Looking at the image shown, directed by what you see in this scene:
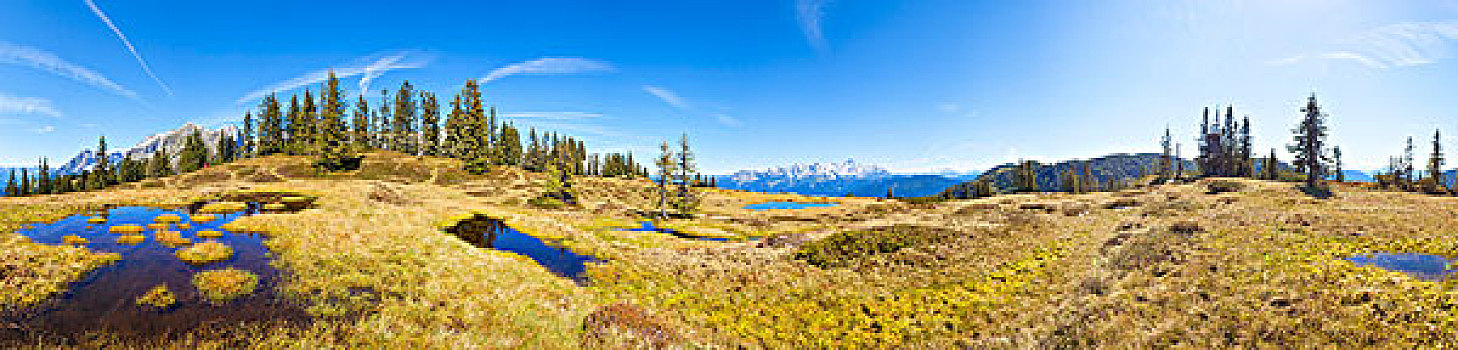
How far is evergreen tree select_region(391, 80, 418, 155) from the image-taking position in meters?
108

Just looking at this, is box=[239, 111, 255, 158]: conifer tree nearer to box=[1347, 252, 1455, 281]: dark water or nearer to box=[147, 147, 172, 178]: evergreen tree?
box=[147, 147, 172, 178]: evergreen tree

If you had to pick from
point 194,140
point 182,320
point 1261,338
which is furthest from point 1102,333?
point 194,140

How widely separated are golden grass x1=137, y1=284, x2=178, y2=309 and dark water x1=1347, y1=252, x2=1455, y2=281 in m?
32.4

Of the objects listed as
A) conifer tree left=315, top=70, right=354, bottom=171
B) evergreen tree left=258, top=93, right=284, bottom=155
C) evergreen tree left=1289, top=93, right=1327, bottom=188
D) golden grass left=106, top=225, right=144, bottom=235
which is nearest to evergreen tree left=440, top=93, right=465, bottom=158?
conifer tree left=315, top=70, right=354, bottom=171

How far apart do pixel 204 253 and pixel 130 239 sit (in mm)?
4532

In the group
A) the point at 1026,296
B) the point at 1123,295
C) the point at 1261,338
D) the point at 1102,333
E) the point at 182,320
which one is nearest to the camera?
the point at 182,320

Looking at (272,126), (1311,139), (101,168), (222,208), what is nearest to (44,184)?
(101,168)

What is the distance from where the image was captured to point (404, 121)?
10938 cm

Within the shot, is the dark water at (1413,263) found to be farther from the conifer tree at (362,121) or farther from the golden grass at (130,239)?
the conifer tree at (362,121)

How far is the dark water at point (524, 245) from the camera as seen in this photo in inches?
773

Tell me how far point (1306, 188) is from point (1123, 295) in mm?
60856

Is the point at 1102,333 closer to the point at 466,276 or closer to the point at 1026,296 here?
the point at 1026,296

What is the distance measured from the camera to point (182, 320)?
9367 mm

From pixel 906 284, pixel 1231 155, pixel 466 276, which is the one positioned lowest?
pixel 906 284
